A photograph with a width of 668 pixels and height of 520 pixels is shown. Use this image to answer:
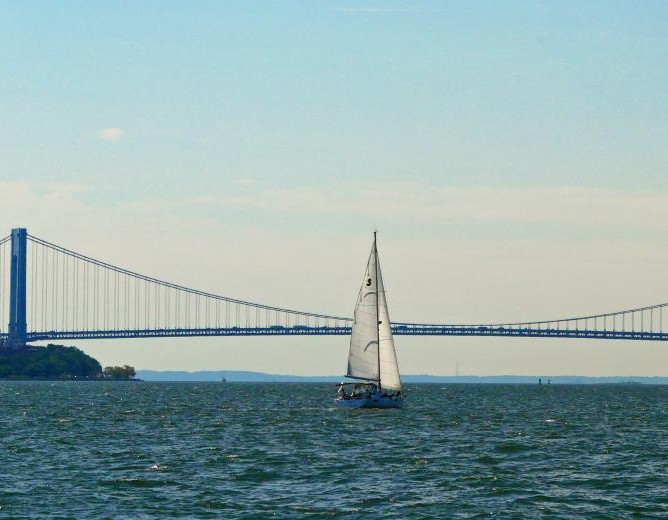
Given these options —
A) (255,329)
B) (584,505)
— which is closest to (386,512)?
(584,505)

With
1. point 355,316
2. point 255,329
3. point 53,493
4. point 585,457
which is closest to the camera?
point 53,493

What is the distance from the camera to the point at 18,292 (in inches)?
6850

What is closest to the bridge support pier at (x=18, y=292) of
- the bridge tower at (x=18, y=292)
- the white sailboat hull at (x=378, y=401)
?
the bridge tower at (x=18, y=292)

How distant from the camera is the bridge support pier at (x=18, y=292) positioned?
569ft

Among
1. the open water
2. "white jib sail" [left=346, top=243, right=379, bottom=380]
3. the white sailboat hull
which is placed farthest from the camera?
the white sailboat hull

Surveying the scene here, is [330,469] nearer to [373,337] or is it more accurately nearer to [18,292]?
[373,337]

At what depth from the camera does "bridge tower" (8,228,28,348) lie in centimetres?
17350

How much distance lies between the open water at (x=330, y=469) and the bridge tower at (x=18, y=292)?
107761mm

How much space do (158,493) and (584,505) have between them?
34.0 ft

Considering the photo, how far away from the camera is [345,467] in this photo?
135 ft

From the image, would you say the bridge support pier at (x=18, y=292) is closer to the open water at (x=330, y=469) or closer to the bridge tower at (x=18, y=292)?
the bridge tower at (x=18, y=292)

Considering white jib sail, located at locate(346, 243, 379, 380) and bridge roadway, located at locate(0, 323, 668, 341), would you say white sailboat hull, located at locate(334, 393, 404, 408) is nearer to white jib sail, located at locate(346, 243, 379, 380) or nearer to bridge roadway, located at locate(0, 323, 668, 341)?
white jib sail, located at locate(346, 243, 379, 380)

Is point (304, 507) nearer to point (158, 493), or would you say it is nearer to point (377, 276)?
point (158, 493)

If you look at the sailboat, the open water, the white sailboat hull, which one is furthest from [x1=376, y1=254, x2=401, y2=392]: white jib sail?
the open water
